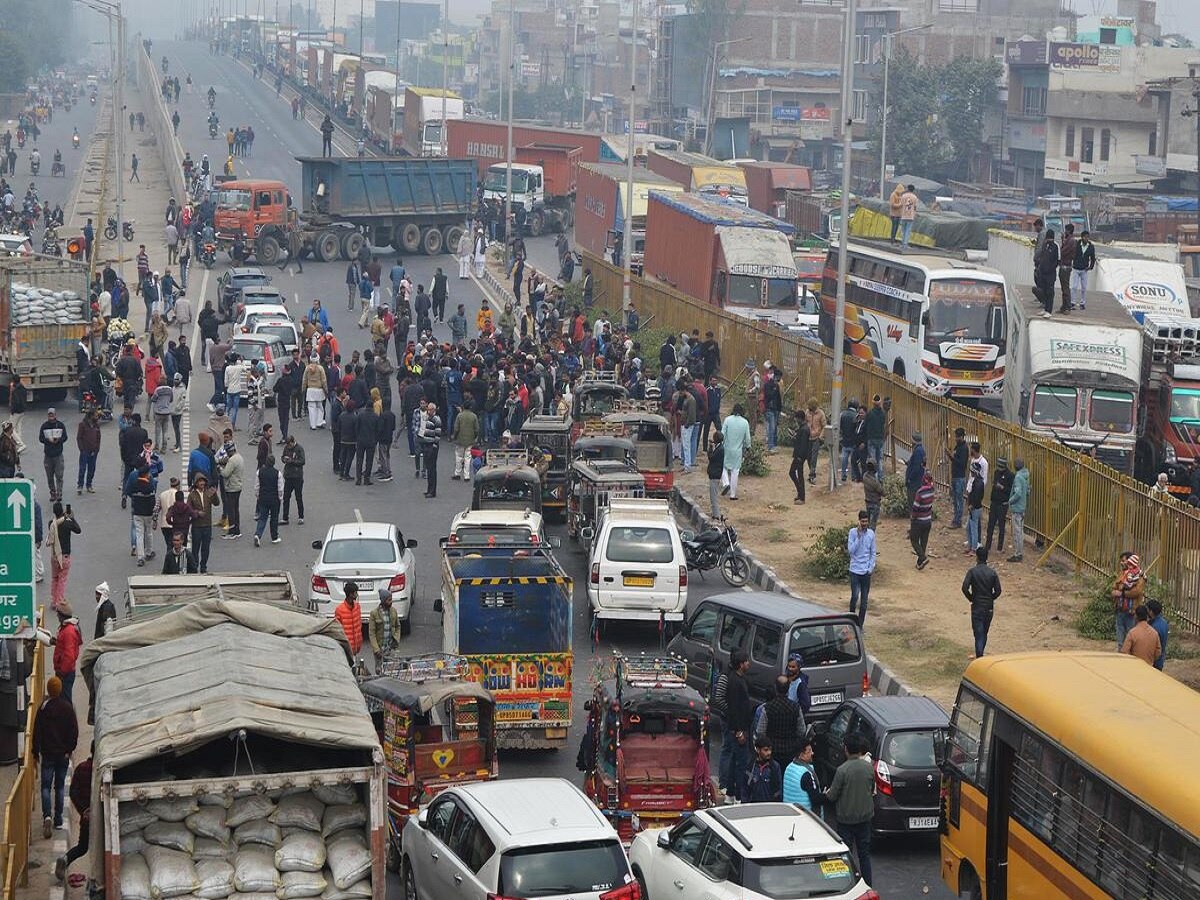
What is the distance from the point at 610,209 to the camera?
6259 centimetres

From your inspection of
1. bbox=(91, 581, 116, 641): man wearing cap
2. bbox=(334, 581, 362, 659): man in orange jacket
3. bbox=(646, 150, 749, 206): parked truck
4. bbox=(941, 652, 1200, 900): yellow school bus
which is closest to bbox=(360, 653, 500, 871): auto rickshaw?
bbox=(91, 581, 116, 641): man wearing cap

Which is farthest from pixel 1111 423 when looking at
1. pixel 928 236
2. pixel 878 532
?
pixel 928 236

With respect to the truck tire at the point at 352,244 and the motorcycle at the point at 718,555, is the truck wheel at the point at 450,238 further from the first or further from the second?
the motorcycle at the point at 718,555

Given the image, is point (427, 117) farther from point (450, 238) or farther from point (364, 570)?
point (364, 570)

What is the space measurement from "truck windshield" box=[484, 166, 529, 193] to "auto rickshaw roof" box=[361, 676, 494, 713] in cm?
5674

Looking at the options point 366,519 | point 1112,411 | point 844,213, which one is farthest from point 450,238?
A: point 366,519

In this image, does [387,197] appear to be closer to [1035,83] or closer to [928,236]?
[928,236]

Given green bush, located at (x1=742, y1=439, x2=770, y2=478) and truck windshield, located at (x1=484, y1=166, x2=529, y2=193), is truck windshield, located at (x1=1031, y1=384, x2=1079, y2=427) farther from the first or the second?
truck windshield, located at (x1=484, y1=166, x2=529, y2=193)

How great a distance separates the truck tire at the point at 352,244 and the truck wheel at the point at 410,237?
8.35 ft

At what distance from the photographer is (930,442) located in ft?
104

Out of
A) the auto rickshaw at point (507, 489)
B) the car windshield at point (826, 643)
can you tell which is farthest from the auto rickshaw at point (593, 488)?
the car windshield at point (826, 643)

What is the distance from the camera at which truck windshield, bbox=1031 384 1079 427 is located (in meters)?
33.3

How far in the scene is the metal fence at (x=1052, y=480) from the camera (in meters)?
23.2

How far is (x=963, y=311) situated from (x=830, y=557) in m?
13.6
